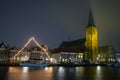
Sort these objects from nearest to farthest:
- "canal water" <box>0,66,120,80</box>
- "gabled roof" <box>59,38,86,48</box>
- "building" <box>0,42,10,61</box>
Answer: "canal water" <box>0,66,120,80</box>
"building" <box>0,42,10,61</box>
"gabled roof" <box>59,38,86,48</box>

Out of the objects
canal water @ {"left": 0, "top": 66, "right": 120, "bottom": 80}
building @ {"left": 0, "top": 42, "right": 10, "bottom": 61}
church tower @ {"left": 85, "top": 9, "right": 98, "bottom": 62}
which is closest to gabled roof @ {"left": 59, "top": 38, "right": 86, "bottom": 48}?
church tower @ {"left": 85, "top": 9, "right": 98, "bottom": 62}

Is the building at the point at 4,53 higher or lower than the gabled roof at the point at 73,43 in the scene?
lower

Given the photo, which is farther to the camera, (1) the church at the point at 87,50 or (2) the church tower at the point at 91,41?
(2) the church tower at the point at 91,41

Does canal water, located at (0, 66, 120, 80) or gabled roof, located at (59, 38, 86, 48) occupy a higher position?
gabled roof, located at (59, 38, 86, 48)

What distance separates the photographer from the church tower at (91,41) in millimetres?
144750

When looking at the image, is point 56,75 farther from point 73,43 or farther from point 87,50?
point 73,43

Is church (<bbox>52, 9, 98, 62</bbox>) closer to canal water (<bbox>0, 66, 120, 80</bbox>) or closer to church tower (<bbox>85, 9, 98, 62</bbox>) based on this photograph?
church tower (<bbox>85, 9, 98, 62</bbox>)

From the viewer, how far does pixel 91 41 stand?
14688cm

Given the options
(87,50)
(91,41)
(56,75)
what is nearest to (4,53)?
(87,50)

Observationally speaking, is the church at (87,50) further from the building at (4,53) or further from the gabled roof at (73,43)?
the building at (4,53)

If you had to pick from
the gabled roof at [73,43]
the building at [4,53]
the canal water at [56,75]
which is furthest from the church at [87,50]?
the canal water at [56,75]

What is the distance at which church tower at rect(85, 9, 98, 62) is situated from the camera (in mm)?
144750

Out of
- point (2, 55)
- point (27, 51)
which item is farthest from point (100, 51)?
point (2, 55)

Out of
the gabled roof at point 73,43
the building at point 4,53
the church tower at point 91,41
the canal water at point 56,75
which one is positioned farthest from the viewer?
the gabled roof at point 73,43
